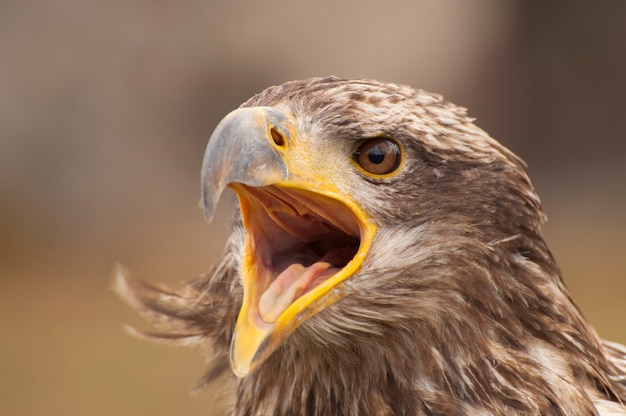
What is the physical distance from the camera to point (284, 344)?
2.46m

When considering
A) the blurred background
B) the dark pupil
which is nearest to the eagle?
the dark pupil

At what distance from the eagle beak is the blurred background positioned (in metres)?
6.24

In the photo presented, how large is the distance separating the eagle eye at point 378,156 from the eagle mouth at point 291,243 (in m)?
0.12

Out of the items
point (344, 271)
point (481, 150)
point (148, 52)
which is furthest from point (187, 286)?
point (148, 52)

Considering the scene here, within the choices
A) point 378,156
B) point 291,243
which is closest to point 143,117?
point 291,243

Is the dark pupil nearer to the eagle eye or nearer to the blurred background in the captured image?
the eagle eye

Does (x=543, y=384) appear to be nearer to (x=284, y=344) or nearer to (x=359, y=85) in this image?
(x=284, y=344)

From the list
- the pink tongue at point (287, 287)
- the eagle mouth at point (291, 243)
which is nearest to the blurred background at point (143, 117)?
the eagle mouth at point (291, 243)

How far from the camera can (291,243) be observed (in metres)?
2.52

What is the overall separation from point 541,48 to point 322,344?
8.70m

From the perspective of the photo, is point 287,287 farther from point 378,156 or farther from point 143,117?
point 143,117

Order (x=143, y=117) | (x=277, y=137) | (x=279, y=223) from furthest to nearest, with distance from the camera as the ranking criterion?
(x=143, y=117) → (x=279, y=223) → (x=277, y=137)

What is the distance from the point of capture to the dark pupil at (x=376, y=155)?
2.32 meters

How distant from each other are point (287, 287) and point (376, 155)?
1.25ft
